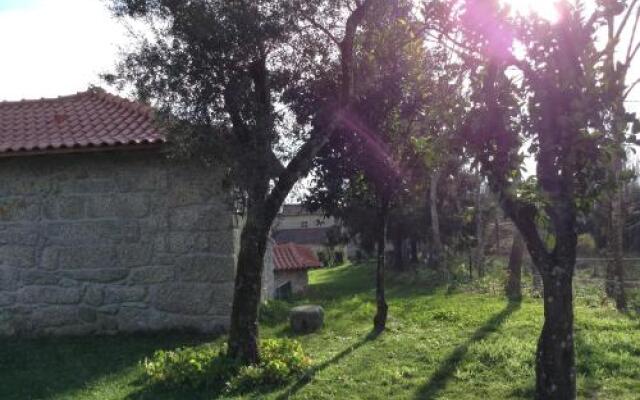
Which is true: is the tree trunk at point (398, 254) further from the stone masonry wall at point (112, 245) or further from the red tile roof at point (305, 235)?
the red tile roof at point (305, 235)

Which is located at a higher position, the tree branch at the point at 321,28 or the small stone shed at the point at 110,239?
the tree branch at the point at 321,28

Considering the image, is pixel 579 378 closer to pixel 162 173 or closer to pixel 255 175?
pixel 255 175

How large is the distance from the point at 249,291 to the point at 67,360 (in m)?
2.64

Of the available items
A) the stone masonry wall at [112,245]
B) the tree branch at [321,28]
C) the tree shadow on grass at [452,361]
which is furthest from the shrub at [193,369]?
the tree branch at [321,28]

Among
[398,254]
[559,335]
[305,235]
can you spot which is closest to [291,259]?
[398,254]

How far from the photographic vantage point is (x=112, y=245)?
27.3 ft

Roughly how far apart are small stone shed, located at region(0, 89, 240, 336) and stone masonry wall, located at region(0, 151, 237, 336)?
0.5 inches

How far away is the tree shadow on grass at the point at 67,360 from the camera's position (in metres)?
6.00

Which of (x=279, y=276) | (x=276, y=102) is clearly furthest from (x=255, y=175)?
(x=279, y=276)

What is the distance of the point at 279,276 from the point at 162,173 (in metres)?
11.1

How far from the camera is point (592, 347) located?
6.22 m

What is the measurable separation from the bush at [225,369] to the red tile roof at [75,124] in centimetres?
283

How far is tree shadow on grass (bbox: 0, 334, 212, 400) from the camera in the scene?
5996mm

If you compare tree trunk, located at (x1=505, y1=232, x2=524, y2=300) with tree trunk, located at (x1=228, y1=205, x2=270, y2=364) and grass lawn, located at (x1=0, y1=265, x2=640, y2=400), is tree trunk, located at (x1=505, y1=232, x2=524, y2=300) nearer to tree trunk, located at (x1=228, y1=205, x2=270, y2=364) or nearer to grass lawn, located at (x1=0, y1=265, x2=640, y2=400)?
grass lawn, located at (x1=0, y1=265, x2=640, y2=400)
